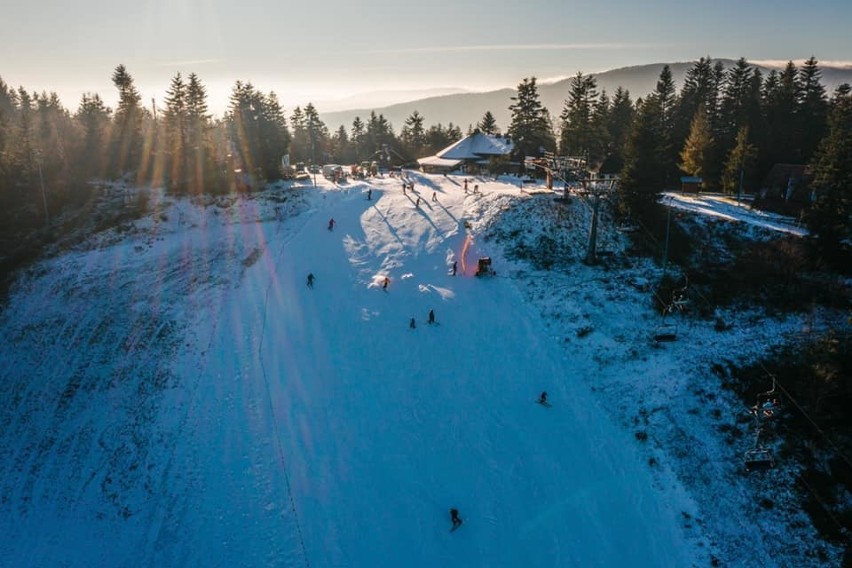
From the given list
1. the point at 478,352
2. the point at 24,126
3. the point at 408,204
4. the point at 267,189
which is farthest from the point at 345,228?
the point at 24,126

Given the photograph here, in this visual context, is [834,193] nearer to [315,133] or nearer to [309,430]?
[309,430]

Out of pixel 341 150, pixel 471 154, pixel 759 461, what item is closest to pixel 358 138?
pixel 341 150

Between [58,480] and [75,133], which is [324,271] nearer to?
[58,480]

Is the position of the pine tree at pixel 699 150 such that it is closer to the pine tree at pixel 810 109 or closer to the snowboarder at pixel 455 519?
the pine tree at pixel 810 109

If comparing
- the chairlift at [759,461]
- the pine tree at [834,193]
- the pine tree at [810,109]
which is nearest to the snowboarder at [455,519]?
the chairlift at [759,461]

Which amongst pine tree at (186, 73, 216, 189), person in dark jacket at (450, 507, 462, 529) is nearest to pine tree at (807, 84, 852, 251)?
person in dark jacket at (450, 507, 462, 529)
